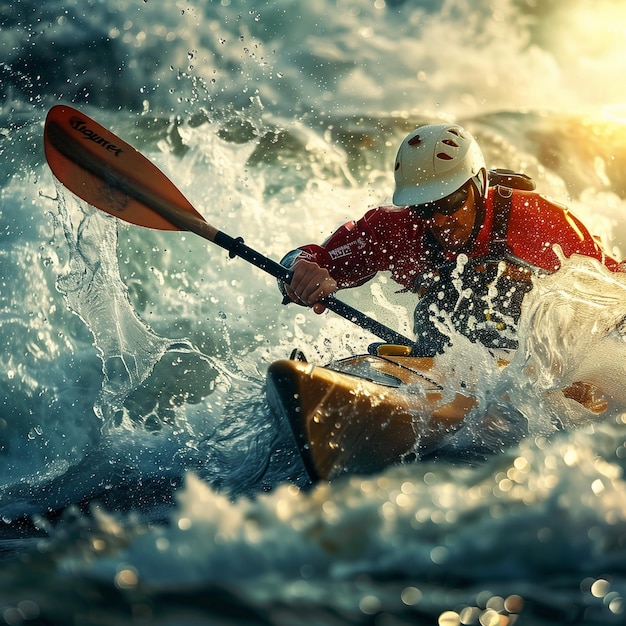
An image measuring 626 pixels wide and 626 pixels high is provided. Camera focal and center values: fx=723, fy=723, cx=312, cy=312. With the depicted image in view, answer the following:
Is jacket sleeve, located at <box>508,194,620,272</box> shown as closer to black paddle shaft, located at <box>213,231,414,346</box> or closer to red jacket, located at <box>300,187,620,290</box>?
red jacket, located at <box>300,187,620,290</box>

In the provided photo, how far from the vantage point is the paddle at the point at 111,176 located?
3.76 meters

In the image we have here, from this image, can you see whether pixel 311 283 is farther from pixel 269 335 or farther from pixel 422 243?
pixel 269 335

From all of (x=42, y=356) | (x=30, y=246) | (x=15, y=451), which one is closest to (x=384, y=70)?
(x=30, y=246)

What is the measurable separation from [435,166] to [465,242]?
1.26 feet

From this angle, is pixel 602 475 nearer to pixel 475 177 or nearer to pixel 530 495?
pixel 530 495

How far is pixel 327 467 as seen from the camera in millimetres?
2420

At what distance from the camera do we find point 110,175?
12.3 ft

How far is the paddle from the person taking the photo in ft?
12.3

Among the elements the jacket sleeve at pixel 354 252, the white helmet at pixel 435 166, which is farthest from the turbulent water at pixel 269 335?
the jacket sleeve at pixel 354 252

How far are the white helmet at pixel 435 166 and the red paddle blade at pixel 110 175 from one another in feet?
3.58

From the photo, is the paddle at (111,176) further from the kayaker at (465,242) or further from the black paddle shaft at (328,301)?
the kayaker at (465,242)

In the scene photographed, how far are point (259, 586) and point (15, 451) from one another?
335cm

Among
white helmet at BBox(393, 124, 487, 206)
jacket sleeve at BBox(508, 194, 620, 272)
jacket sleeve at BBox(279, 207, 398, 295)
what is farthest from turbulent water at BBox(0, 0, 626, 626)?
jacket sleeve at BBox(279, 207, 398, 295)

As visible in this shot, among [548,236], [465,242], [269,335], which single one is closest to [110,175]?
[465,242]
